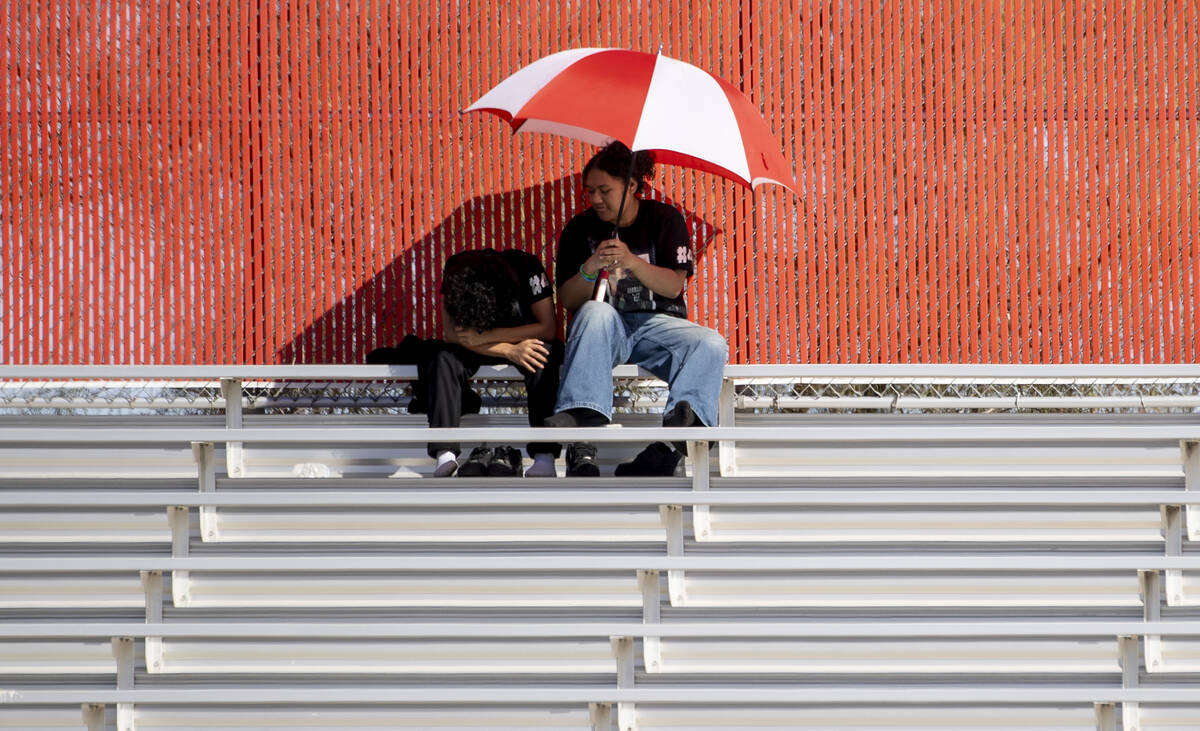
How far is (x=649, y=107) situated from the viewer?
3.52 metres

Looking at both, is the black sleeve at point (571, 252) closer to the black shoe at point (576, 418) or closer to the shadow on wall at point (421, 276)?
the shadow on wall at point (421, 276)

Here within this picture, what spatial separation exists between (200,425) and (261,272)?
73cm

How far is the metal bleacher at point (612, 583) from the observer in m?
3.43

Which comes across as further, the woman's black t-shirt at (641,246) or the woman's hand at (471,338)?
the woman's black t-shirt at (641,246)

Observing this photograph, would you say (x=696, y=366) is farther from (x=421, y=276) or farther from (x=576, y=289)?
(x=421, y=276)

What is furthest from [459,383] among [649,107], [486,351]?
[649,107]

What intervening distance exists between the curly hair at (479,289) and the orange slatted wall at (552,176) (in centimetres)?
57

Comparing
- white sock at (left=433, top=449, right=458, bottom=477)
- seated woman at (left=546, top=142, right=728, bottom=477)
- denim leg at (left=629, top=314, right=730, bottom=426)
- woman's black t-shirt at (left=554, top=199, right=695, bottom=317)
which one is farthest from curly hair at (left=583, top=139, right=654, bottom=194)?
white sock at (left=433, top=449, right=458, bottom=477)

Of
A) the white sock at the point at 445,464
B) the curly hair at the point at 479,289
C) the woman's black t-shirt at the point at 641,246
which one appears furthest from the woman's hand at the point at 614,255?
the white sock at the point at 445,464

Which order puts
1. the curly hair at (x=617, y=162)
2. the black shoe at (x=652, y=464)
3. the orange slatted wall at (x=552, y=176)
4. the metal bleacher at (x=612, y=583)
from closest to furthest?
the metal bleacher at (x=612, y=583) < the black shoe at (x=652, y=464) < the curly hair at (x=617, y=162) < the orange slatted wall at (x=552, y=176)

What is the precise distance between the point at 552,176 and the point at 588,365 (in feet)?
3.87

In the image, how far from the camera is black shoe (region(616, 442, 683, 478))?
143 inches

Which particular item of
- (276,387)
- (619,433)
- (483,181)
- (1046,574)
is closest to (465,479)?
(619,433)

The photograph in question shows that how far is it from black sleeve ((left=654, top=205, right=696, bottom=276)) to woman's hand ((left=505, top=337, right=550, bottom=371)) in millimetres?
598
